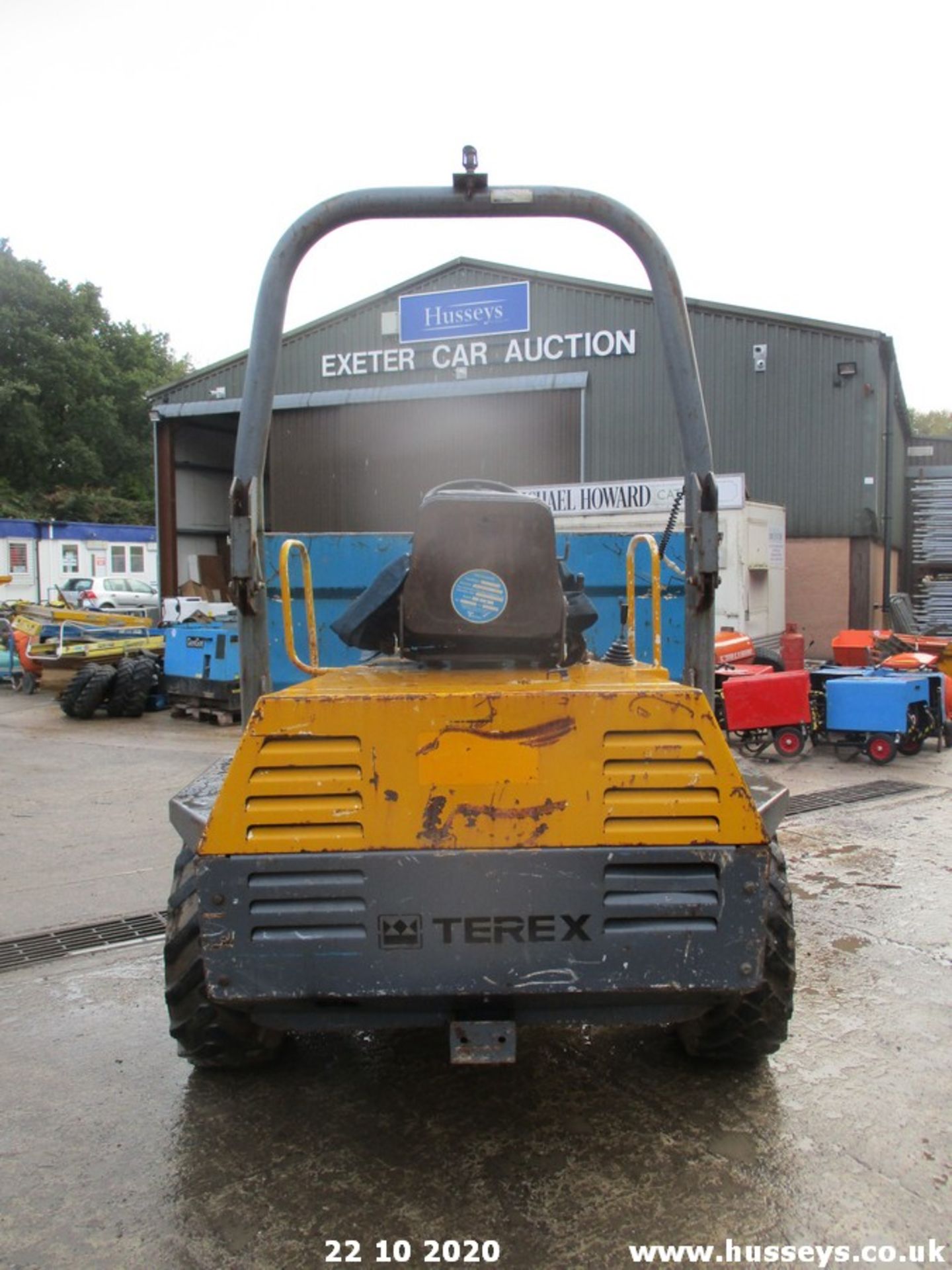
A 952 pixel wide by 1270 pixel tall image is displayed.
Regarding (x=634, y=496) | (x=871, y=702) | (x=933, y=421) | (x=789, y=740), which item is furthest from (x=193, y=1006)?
(x=933, y=421)

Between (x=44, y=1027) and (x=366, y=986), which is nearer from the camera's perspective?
(x=366, y=986)

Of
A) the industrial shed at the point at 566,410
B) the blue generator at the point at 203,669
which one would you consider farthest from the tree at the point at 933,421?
the blue generator at the point at 203,669

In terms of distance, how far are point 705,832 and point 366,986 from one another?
0.98 metres

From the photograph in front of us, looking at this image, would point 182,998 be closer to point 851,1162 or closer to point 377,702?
point 377,702

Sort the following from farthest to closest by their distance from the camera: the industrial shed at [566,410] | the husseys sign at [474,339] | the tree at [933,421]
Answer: the tree at [933,421], the husseys sign at [474,339], the industrial shed at [566,410]

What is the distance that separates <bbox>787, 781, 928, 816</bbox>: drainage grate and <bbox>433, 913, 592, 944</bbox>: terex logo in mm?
5351

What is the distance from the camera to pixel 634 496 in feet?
55.3

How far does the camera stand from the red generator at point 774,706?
31.9ft

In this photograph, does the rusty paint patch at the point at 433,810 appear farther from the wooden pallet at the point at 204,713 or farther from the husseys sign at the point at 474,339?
the husseys sign at the point at 474,339

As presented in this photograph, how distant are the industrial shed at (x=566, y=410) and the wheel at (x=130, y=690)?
967 centimetres

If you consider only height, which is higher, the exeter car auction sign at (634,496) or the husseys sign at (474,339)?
the husseys sign at (474,339)

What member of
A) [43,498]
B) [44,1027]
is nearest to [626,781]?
[44,1027]

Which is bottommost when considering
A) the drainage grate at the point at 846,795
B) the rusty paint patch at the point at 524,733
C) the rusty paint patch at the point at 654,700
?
the drainage grate at the point at 846,795

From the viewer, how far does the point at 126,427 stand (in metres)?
53.7
